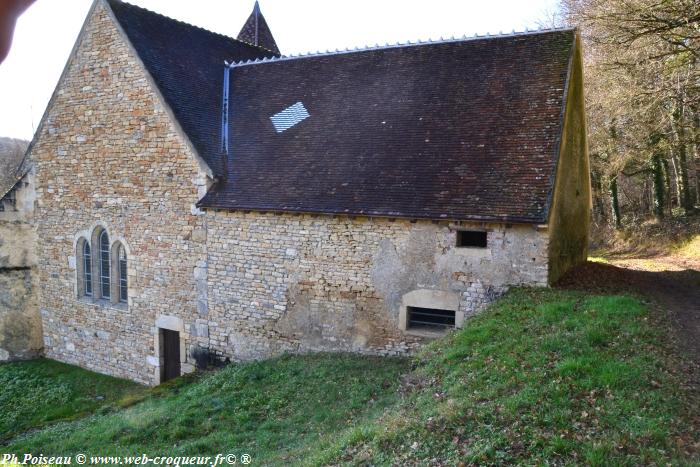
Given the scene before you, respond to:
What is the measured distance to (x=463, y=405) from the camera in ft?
21.0

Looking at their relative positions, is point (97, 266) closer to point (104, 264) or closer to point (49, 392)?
point (104, 264)

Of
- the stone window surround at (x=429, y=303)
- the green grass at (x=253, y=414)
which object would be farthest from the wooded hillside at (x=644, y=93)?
the green grass at (x=253, y=414)

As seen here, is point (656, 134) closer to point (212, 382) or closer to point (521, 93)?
point (521, 93)

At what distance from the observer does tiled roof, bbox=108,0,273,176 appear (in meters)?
13.7

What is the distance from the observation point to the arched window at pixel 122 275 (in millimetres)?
14883

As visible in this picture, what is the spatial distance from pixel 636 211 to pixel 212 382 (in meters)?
24.8

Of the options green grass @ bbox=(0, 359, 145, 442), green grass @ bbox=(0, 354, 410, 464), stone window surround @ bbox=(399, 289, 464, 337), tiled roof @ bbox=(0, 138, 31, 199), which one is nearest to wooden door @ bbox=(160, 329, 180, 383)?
green grass @ bbox=(0, 359, 145, 442)

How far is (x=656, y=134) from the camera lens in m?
19.1

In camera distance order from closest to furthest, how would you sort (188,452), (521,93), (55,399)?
(188,452) → (521,93) → (55,399)

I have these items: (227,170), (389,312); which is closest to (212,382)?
(389,312)

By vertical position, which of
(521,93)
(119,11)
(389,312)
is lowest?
(389,312)

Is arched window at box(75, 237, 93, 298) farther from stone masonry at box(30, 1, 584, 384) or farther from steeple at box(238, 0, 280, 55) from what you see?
steeple at box(238, 0, 280, 55)

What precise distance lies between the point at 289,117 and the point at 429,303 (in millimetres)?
6528

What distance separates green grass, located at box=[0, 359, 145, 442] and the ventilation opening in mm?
7248
